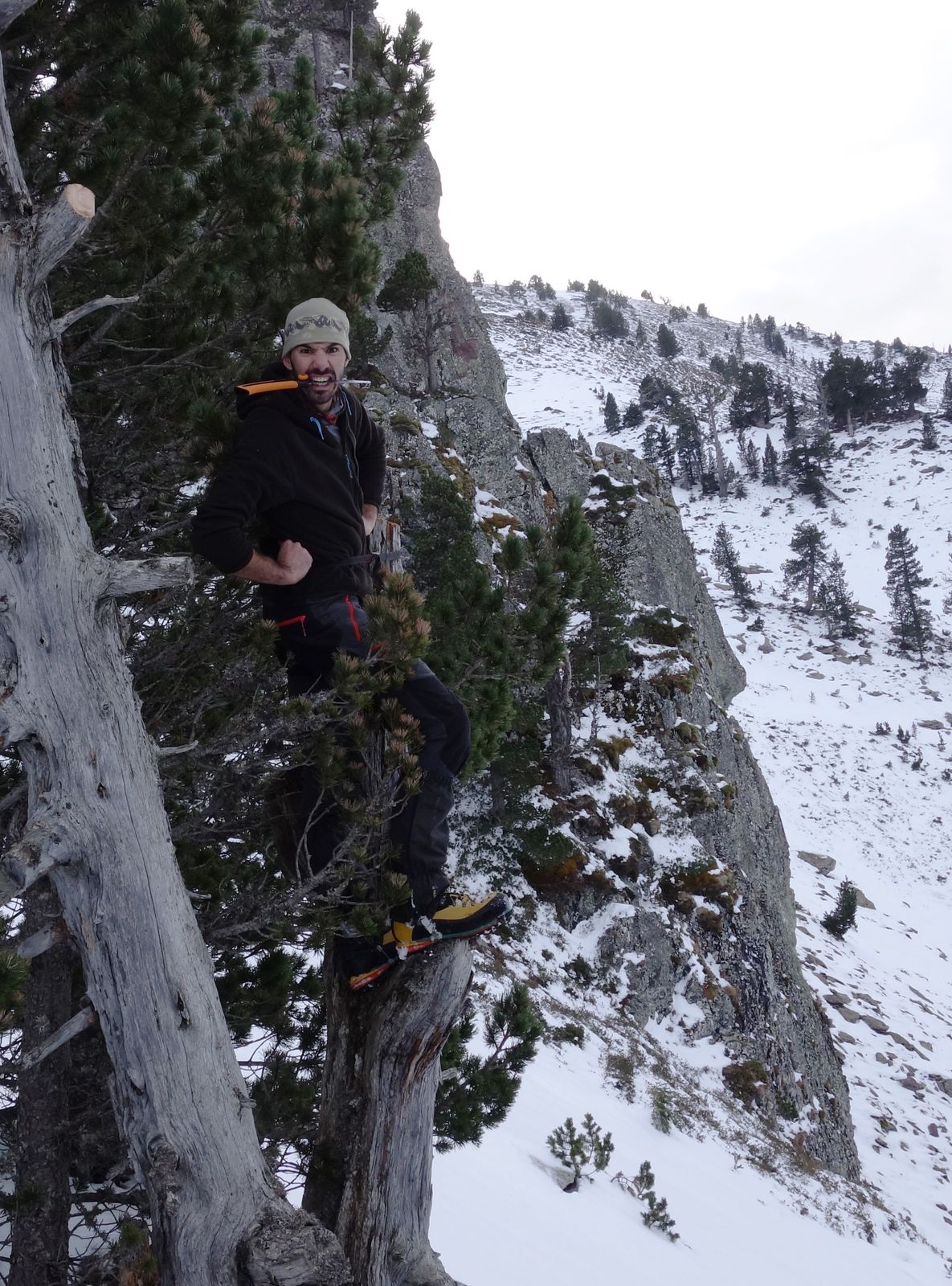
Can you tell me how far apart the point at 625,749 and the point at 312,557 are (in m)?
16.3

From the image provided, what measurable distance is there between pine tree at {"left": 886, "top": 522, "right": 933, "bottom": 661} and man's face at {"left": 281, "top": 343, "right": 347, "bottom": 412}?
2126 inches

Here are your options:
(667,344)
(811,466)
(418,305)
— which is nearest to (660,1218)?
(418,305)

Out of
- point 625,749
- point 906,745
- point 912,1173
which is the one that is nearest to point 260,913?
point 625,749

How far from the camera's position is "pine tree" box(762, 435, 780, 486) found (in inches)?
2916

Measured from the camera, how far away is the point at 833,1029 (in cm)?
2155

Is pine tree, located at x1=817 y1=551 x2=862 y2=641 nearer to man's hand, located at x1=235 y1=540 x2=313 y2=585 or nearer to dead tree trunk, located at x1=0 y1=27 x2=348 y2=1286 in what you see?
man's hand, located at x1=235 y1=540 x2=313 y2=585

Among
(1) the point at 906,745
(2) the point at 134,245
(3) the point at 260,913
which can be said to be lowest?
(1) the point at 906,745

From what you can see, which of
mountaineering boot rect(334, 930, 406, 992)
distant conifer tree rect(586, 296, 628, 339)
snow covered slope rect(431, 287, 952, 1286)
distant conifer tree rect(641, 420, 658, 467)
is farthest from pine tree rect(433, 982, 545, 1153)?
distant conifer tree rect(586, 296, 628, 339)

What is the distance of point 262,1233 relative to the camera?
2348mm

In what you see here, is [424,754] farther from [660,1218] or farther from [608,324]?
[608,324]

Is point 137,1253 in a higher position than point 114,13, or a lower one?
lower

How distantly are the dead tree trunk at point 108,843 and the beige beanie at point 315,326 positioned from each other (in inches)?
30.4

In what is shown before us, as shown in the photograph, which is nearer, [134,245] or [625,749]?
[134,245]

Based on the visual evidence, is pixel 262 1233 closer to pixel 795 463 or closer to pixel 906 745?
pixel 906 745
